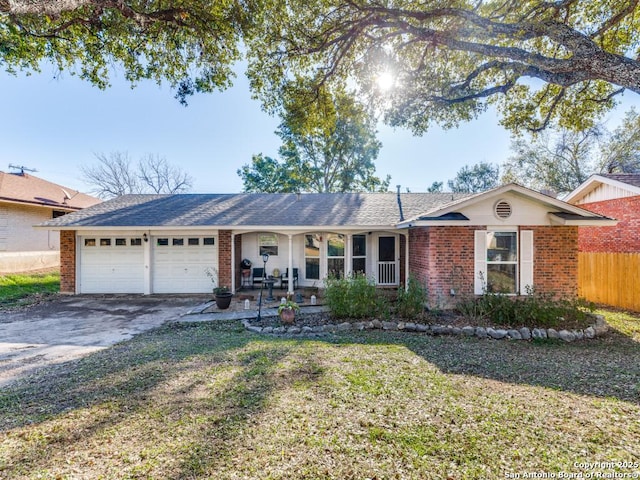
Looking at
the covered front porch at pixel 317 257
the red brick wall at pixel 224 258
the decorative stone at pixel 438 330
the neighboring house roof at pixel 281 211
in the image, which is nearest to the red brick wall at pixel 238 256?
the covered front porch at pixel 317 257

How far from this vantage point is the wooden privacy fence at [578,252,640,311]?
29.3ft

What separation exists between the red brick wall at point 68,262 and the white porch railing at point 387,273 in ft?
38.1

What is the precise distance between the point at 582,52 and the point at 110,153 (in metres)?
34.9

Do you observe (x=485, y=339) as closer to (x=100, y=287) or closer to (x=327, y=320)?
(x=327, y=320)

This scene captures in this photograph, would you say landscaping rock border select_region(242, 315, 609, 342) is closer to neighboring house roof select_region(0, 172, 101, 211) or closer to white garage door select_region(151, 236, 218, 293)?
white garage door select_region(151, 236, 218, 293)

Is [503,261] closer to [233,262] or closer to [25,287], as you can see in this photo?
[233,262]

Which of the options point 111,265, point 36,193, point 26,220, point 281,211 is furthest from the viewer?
point 36,193

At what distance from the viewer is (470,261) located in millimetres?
8344

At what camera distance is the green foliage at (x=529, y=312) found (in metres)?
6.70

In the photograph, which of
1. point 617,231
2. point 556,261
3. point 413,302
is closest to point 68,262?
point 413,302

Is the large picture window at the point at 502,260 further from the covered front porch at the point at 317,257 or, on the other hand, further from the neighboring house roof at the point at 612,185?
the neighboring house roof at the point at 612,185

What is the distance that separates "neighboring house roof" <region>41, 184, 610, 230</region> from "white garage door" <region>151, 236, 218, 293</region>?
2.95ft

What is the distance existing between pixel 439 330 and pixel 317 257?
6381 mm

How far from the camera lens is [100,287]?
1134 centimetres
